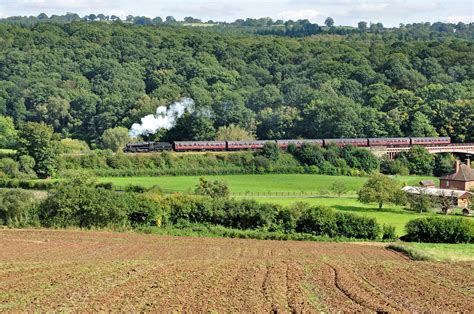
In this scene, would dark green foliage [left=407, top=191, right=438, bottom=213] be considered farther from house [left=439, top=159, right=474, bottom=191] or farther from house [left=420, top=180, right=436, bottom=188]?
house [left=420, top=180, right=436, bottom=188]

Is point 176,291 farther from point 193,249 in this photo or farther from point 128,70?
point 128,70

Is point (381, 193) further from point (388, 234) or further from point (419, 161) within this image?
point (419, 161)

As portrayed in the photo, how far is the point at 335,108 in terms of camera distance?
108438mm

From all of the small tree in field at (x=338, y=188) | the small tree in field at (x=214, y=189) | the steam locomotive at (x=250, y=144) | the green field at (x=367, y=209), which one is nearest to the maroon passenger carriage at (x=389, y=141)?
the steam locomotive at (x=250, y=144)

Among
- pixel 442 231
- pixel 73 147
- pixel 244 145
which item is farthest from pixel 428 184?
pixel 73 147

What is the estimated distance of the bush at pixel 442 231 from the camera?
51.4m

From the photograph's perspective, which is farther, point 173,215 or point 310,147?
point 310,147

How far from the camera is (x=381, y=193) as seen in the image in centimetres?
6669

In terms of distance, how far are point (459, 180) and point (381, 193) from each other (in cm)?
1204

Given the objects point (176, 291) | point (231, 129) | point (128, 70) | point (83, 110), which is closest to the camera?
point (176, 291)

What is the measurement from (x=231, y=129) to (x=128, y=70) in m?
39.6

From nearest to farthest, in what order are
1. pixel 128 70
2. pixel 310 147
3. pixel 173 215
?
1. pixel 173 215
2. pixel 310 147
3. pixel 128 70

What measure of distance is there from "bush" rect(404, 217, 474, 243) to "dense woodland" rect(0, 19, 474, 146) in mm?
52641

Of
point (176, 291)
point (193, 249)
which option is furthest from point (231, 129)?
point (176, 291)
